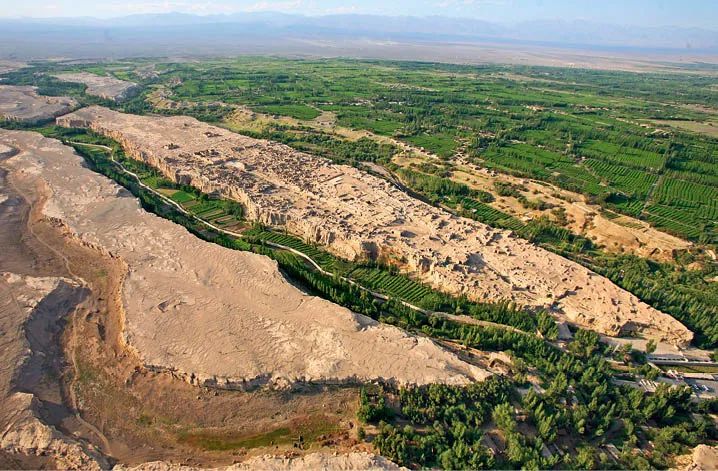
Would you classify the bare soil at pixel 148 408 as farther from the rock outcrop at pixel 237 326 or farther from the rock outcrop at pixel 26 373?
the rock outcrop at pixel 237 326

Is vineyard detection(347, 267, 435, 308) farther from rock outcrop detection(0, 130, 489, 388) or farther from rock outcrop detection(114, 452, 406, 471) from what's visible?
rock outcrop detection(114, 452, 406, 471)

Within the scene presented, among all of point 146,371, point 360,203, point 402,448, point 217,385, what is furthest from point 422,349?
point 360,203

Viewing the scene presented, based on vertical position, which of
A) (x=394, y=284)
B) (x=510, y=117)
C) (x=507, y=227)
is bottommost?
(x=394, y=284)

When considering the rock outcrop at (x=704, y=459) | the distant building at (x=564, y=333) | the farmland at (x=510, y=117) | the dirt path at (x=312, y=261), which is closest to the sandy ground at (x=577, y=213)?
the farmland at (x=510, y=117)

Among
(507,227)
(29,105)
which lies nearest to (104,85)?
(29,105)

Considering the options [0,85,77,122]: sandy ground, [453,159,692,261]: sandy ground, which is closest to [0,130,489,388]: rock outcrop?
[453,159,692,261]: sandy ground

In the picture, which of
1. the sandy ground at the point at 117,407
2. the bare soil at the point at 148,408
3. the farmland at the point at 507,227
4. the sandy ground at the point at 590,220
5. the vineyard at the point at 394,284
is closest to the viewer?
the sandy ground at the point at 117,407

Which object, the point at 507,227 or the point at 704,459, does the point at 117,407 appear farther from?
the point at 507,227

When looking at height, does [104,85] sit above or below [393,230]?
above
